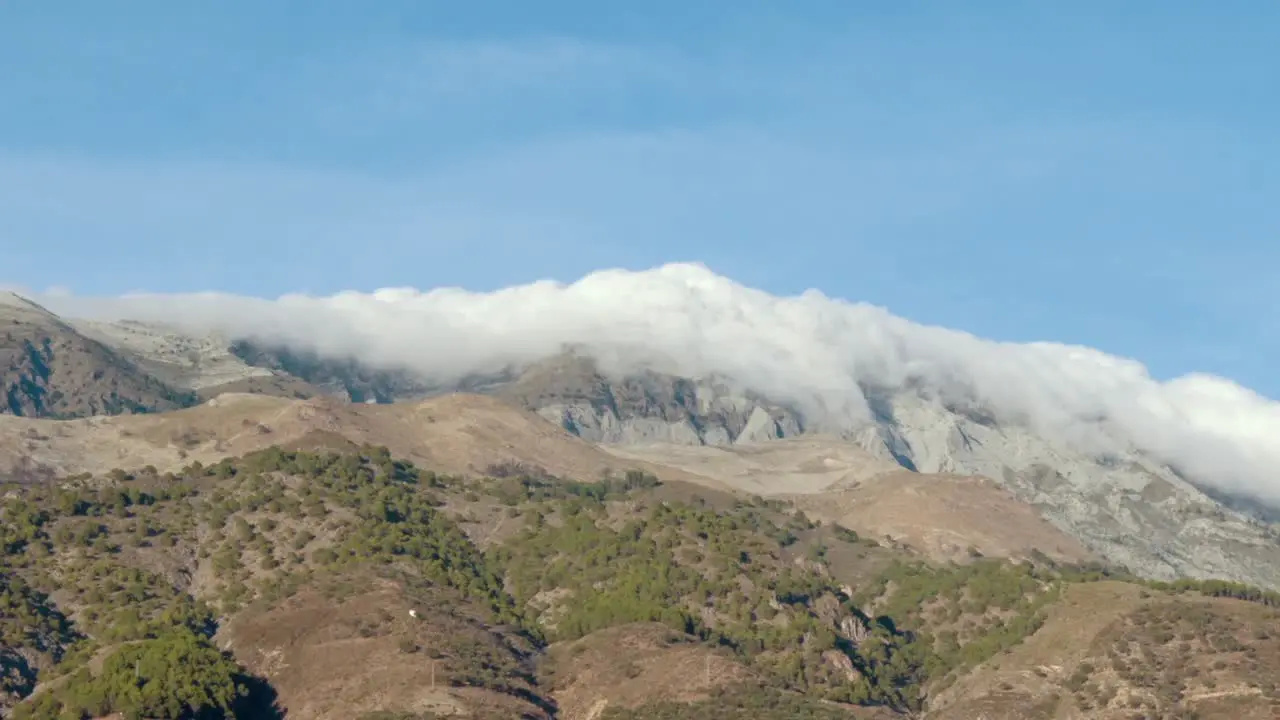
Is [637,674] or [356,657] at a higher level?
[637,674]

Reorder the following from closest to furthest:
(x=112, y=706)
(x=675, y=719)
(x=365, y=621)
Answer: (x=112, y=706) < (x=675, y=719) < (x=365, y=621)

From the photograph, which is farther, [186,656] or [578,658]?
[578,658]

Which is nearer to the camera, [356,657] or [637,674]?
[356,657]

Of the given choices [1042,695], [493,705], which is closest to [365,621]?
[493,705]

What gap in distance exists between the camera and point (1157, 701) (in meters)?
191

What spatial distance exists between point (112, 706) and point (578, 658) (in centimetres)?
5070

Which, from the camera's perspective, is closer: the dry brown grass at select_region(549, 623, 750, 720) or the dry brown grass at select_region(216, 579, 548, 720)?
the dry brown grass at select_region(216, 579, 548, 720)

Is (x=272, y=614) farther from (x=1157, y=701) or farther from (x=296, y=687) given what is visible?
(x=1157, y=701)

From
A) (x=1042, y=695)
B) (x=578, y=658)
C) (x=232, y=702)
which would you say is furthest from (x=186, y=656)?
(x=1042, y=695)

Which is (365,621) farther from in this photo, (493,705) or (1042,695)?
(1042,695)

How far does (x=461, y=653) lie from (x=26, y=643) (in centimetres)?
4146

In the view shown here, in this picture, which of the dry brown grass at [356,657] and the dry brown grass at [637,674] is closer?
the dry brown grass at [356,657]


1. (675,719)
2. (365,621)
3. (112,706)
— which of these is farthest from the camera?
(365,621)

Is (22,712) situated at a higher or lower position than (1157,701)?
lower
